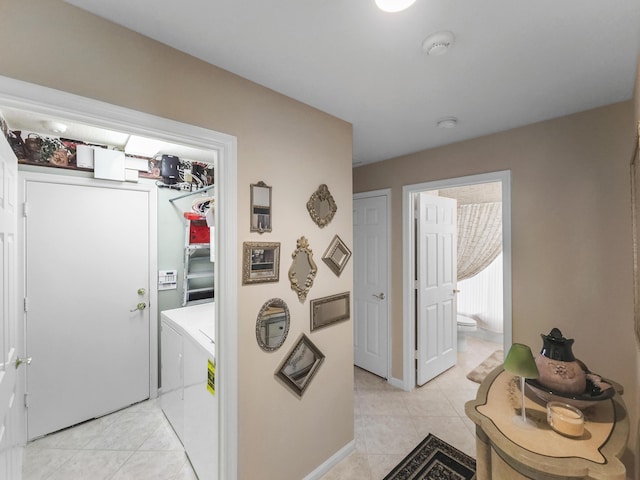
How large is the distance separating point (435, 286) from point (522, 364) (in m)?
2.10

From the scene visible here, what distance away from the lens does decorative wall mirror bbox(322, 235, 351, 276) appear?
1.91 metres

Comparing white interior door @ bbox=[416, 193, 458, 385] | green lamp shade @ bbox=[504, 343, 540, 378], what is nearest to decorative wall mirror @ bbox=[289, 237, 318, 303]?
green lamp shade @ bbox=[504, 343, 540, 378]

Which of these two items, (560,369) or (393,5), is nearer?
(393,5)

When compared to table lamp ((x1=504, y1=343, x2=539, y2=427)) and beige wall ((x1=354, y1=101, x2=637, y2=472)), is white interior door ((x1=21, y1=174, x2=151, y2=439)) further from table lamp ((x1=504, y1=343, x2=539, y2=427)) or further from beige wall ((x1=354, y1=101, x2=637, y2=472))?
beige wall ((x1=354, y1=101, x2=637, y2=472))

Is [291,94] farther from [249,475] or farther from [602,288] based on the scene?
[602,288]

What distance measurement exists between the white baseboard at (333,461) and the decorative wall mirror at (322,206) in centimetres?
158

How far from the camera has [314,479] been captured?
71.3 inches

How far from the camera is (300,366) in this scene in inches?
68.5

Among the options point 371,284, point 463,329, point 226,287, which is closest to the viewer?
point 226,287

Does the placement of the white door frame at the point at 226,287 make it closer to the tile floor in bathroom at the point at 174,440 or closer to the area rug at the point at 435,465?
the tile floor in bathroom at the point at 174,440

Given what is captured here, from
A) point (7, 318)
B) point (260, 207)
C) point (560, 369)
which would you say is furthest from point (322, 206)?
point (7, 318)

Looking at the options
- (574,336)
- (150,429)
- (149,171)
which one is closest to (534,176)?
(574,336)

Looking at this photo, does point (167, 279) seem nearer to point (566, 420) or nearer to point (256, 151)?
point (256, 151)

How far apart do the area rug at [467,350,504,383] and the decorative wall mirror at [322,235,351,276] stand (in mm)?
2282
